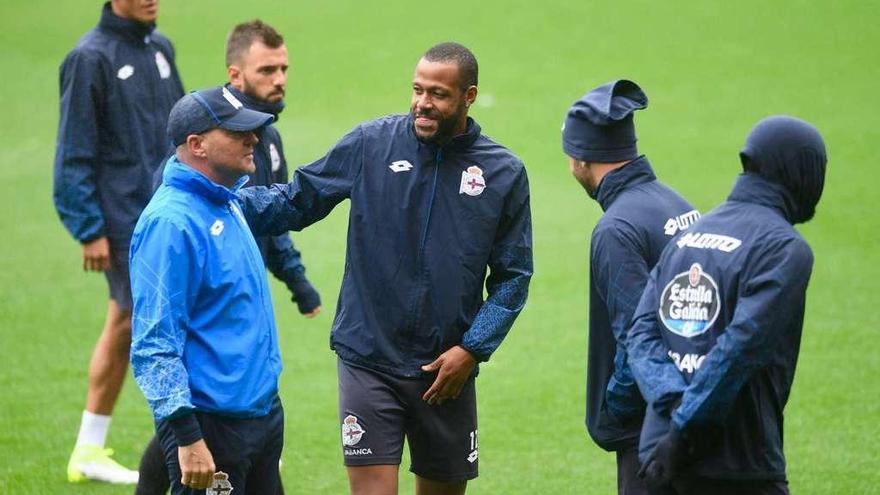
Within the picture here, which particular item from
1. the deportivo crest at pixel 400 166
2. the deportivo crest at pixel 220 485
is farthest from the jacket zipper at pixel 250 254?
the deportivo crest at pixel 400 166

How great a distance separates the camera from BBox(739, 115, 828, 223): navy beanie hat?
15.6 ft

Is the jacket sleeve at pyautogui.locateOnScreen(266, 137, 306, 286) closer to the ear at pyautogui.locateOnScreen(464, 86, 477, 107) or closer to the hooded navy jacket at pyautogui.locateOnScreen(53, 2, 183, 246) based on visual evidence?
the hooded navy jacket at pyautogui.locateOnScreen(53, 2, 183, 246)

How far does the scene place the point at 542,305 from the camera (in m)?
11.2

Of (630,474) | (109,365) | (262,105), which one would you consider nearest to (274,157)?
(262,105)

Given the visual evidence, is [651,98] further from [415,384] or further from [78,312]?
[415,384]

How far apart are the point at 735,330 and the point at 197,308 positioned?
190 centimetres

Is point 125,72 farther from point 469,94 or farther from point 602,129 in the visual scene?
point 602,129

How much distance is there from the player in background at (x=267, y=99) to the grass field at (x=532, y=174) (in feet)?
3.90

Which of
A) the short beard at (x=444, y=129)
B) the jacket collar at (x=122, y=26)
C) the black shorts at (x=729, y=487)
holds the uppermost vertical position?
the jacket collar at (x=122, y=26)

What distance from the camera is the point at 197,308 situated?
5121 millimetres

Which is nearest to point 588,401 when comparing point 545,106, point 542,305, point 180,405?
point 180,405

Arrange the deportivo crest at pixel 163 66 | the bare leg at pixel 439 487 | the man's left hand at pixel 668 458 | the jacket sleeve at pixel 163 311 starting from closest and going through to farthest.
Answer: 1. the man's left hand at pixel 668 458
2. the jacket sleeve at pixel 163 311
3. the bare leg at pixel 439 487
4. the deportivo crest at pixel 163 66

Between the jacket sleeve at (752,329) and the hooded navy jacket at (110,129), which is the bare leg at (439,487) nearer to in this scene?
the jacket sleeve at (752,329)

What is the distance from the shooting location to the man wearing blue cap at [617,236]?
5328 mm
